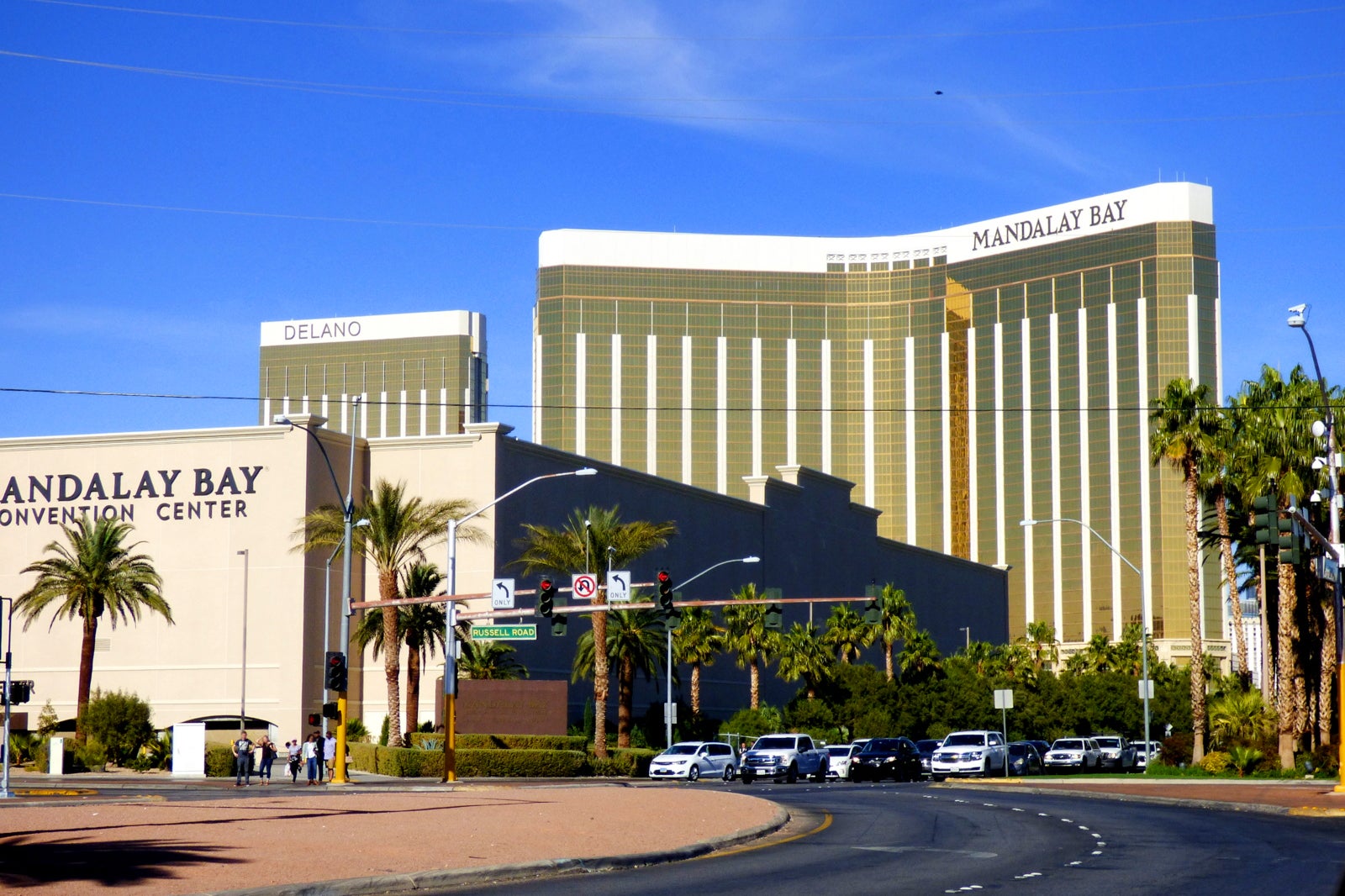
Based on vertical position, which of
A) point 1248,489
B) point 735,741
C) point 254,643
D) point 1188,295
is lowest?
A: point 735,741

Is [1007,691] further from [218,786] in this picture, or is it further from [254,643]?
[254,643]

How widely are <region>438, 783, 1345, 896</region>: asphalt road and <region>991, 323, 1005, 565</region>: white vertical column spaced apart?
5993 inches

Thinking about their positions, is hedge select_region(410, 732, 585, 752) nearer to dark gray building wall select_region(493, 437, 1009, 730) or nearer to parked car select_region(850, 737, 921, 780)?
dark gray building wall select_region(493, 437, 1009, 730)

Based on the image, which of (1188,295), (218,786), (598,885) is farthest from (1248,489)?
(1188,295)

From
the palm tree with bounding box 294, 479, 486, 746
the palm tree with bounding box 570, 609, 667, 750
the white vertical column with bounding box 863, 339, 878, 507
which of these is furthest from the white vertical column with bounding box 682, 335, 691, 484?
the palm tree with bounding box 294, 479, 486, 746

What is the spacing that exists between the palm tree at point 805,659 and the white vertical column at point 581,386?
300 ft

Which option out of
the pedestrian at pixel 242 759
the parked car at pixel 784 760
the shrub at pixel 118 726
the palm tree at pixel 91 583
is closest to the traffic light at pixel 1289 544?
the parked car at pixel 784 760

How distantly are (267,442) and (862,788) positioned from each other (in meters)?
41.4

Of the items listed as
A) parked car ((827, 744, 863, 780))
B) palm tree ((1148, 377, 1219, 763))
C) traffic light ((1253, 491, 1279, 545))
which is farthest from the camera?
parked car ((827, 744, 863, 780))

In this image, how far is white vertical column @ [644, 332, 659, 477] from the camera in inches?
7057

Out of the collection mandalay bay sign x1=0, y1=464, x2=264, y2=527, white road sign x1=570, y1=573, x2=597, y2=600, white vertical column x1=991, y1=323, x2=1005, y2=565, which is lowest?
white road sign x1=570, y1=573, x2=597, y2=600

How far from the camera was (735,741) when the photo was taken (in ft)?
269

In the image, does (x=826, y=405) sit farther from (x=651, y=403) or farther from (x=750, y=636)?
(x=750, y=636)

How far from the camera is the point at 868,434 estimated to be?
187250mm
